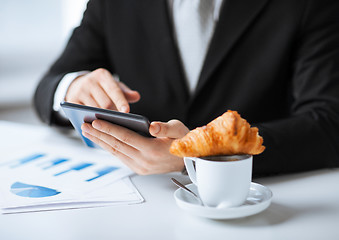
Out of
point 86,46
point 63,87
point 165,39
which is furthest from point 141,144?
point 86,46

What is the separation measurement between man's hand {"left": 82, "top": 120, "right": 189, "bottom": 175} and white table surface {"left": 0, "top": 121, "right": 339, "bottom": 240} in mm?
56

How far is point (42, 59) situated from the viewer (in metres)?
3.08

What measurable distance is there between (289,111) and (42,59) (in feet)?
7.00

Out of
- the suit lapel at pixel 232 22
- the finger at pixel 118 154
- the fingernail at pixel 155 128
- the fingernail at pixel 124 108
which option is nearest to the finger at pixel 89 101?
the fingernail at pixel 124 108

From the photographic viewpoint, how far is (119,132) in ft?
2.68

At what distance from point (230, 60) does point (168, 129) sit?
0.63m

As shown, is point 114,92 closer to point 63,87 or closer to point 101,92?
point 101,92

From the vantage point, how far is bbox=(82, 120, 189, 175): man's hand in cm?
82

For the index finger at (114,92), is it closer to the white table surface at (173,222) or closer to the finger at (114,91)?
the finger at (114,91)

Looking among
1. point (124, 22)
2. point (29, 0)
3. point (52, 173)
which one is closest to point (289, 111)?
point (124, 22)

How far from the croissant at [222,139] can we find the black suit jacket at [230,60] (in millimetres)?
499

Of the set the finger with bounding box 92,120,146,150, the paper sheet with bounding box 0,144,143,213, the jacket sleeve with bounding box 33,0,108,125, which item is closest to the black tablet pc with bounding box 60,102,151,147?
the finger with bounding box 92,120,146,150

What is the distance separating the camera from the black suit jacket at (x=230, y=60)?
50.2 inches

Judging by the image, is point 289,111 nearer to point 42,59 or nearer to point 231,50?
point 231,50
